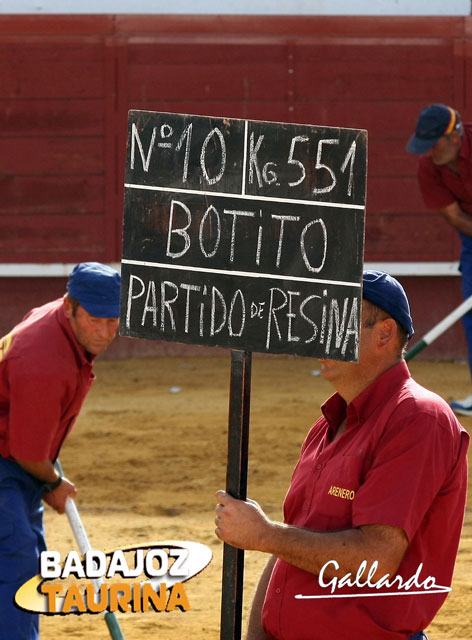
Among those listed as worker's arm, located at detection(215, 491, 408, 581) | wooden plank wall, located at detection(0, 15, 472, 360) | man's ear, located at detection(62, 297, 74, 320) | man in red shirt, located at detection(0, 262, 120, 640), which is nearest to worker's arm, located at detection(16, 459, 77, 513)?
man in red shirt, located at detection(0, 262, 120, 640)

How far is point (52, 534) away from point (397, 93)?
17.9 ft

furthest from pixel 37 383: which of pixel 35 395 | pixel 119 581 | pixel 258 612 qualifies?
pixel 119 581

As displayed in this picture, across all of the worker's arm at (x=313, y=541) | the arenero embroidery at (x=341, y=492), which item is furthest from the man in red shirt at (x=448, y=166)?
the worker's arm at (x=313, y=541)

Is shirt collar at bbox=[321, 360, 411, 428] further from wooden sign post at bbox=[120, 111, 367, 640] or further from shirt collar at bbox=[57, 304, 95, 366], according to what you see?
shirt collar at bbox=[57, 304, 95, 366]

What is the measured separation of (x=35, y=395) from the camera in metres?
4.25

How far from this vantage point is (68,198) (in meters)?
10.5

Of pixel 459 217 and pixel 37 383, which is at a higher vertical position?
pixel 459 217

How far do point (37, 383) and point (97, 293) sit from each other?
1.18 feet

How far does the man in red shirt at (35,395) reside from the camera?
4.27m

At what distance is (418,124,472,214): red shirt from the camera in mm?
7855

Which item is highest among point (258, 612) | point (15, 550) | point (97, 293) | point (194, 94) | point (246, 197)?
point (194, 94)

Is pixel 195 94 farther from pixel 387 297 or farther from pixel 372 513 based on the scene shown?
pixel 372 513

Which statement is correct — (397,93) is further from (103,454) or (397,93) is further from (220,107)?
(103,454)

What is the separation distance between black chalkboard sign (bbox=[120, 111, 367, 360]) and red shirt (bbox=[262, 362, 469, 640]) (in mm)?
195
